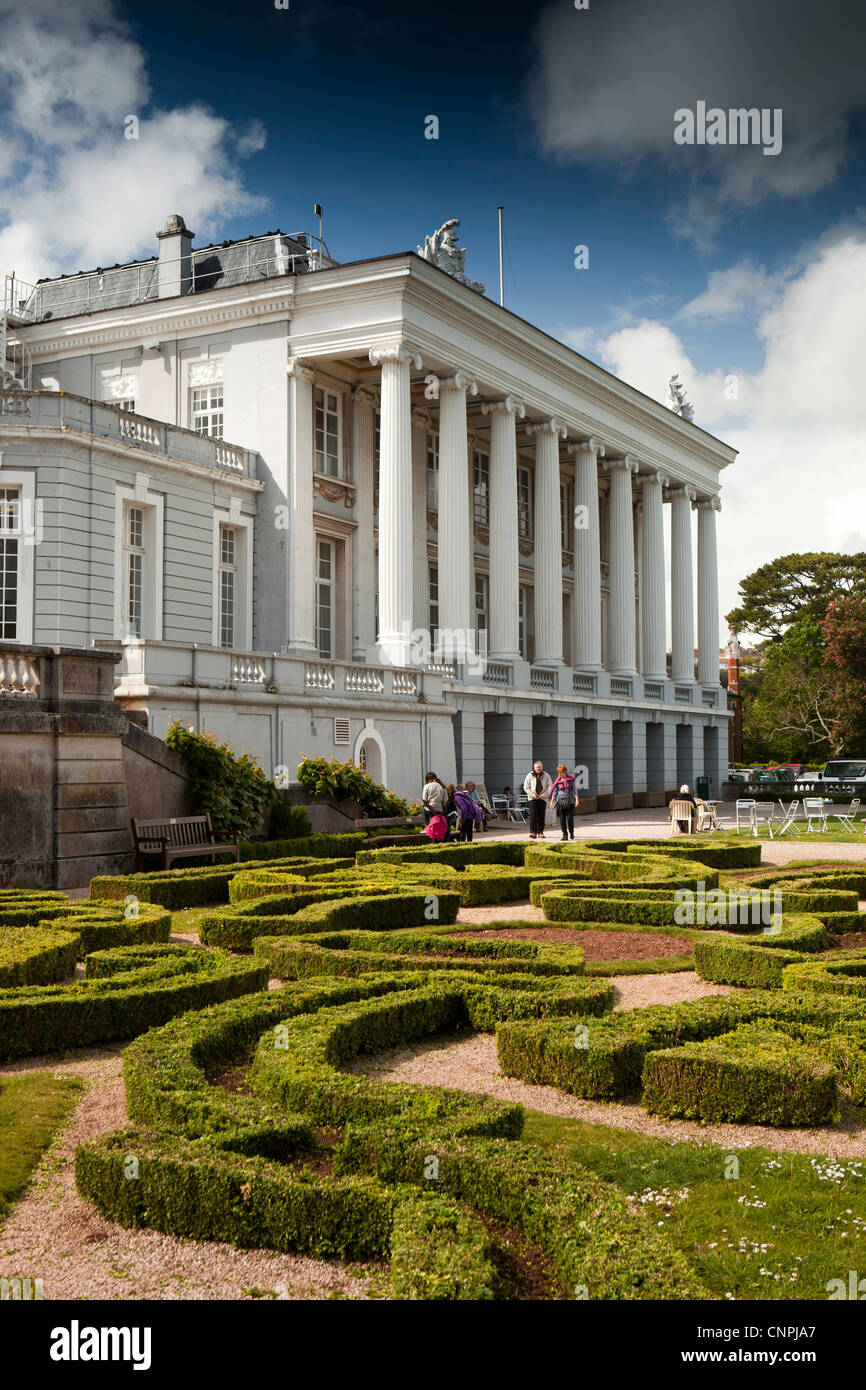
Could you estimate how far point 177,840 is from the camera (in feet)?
61.8

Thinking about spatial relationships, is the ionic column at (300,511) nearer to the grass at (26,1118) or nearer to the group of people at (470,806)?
the group of people at (470,806)

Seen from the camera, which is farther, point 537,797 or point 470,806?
point 537,797

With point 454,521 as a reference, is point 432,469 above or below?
above

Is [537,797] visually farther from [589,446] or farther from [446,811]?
[589,446]

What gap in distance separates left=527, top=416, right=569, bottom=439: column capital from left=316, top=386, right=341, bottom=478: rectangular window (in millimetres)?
8653

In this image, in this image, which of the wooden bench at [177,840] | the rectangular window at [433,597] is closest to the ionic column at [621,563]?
the rectangular window at [433,597]

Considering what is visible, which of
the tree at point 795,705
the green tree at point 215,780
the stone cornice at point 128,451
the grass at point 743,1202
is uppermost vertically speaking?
the stone cornice at point 128,451

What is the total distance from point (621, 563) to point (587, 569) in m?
3.28

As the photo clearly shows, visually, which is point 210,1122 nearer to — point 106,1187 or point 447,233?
point 106,1187

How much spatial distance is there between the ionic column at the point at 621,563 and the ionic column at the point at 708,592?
8.31 metres

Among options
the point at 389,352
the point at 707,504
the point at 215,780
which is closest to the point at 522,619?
the point at 707,504

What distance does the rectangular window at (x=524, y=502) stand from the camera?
46375 millimetres

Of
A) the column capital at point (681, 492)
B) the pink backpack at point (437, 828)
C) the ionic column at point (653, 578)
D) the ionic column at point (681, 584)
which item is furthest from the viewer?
the ionic column at point (681, 584)

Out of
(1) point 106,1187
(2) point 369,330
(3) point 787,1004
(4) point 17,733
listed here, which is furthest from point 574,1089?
(2) point 369,330
